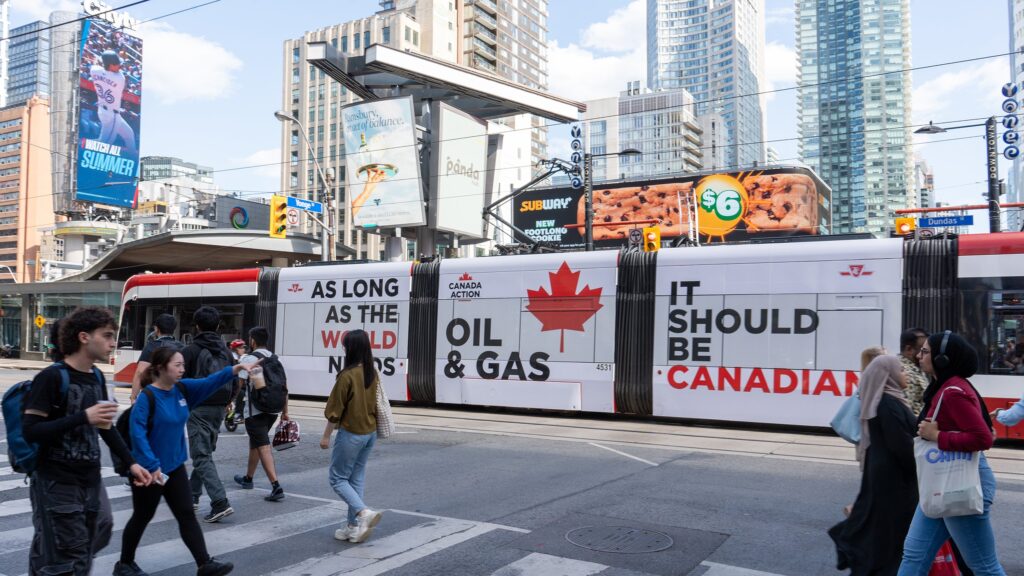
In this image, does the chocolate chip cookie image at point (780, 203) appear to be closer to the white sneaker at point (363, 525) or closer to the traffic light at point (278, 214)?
the traffic light at point (278, 214)

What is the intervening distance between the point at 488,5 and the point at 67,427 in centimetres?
11644

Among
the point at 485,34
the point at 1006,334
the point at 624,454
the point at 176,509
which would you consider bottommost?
the point at 624,454

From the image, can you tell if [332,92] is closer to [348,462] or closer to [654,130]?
[654,130]

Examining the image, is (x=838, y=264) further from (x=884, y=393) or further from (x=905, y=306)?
(x=884, y=393)

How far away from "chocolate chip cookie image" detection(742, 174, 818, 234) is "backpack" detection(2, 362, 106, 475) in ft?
169

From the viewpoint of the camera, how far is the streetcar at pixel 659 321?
470 inches

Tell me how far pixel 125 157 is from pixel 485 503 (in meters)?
75.4

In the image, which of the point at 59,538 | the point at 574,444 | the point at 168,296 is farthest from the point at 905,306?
the point at 168,296

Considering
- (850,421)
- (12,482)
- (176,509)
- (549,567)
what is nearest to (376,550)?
(549,567)

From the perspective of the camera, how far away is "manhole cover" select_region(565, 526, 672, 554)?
609 cm

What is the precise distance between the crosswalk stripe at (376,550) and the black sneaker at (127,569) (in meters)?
0.90

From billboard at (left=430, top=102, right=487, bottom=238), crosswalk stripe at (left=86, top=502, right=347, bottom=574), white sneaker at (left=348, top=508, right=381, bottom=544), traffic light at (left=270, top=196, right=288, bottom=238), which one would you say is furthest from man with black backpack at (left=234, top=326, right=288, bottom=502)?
billboard at (left=430, top=102, right=487, bottom=238)

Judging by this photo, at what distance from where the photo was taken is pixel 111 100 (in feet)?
247

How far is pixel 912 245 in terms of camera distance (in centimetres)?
1233
